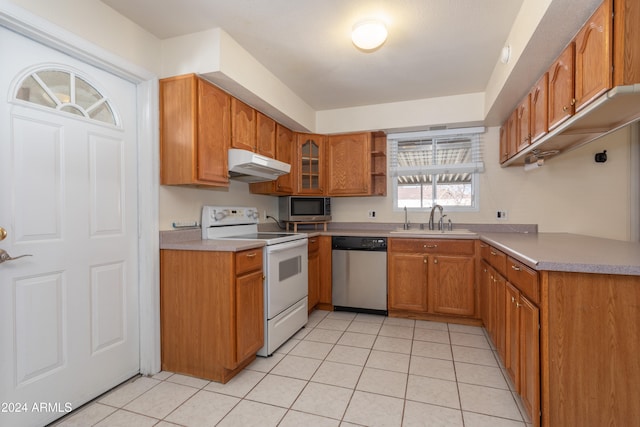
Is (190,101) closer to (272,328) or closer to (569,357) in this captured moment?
(272,328)

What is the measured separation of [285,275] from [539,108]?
227 centimetres

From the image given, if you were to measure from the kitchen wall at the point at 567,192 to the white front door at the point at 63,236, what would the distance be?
10.1 feet

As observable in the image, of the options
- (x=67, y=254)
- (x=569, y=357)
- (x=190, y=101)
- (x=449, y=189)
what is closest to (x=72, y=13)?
(x=190, y=101)

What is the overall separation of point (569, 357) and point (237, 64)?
8.58 ft

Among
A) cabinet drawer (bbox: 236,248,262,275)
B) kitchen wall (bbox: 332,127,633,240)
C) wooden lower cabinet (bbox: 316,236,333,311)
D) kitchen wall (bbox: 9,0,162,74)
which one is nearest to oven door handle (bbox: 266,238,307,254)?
cabinet drawer (bbox: 236,248,262,275)

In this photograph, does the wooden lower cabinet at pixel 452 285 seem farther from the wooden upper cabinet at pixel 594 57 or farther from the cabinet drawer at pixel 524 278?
the wooden upper cabinet at pixel 594 57

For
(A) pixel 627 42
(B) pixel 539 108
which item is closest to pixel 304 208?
(B) pixel 539 108

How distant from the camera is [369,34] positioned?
2.04m

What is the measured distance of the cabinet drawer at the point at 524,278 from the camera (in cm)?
148

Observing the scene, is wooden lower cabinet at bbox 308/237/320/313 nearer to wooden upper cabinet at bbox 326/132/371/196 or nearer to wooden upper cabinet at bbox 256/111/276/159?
wooden upper cabinet at bbox 326/132/371/196

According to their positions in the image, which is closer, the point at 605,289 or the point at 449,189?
the point at 605,289

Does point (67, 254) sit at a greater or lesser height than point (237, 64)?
lesser

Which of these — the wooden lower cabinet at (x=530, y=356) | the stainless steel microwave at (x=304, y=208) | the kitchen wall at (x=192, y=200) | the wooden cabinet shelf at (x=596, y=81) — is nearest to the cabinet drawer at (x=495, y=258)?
the wooden lower cabinet at (x=530, y=356)

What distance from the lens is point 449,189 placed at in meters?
3.71
